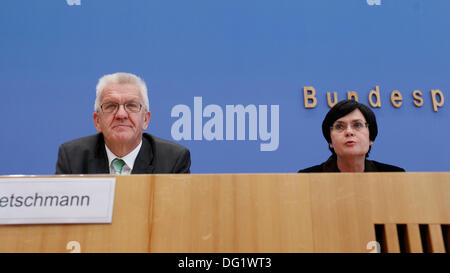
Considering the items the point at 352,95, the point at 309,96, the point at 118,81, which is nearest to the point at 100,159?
the point at 118,81

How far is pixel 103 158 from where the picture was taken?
1017 mm

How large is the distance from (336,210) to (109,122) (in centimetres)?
86

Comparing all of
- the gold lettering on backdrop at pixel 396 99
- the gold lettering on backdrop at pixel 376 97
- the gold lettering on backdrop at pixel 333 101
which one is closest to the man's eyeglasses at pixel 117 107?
the gold lettering on backdrop at pixel 333 101

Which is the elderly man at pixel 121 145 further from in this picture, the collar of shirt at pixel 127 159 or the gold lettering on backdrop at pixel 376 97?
the gold lettering on backdrop at pixel 376 97

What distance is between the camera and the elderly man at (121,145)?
996 mm

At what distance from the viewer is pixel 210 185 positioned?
1.57 ft

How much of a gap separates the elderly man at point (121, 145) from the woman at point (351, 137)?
63 cm

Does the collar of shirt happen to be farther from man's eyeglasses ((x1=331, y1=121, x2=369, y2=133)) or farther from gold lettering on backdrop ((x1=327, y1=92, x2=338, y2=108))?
gold lettering on backdrop ((x1=327, y1=92, x2=338, y2=108))

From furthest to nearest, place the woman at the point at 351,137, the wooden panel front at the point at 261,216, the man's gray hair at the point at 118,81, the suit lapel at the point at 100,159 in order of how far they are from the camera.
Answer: the woman at the point at 351,137 → the man's gray hair at the point at 118,81 → the suit lapel at the point at 100,159 → the wooden panel front at the point at 261,216

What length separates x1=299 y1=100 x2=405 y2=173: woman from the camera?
3.96 feet

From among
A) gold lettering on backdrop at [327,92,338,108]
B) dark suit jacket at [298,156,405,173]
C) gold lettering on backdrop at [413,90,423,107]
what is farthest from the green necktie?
gold lettering on backdrop at [413,90,423,107]

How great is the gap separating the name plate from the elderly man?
50 centimetres

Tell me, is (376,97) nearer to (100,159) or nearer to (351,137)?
(351,137)

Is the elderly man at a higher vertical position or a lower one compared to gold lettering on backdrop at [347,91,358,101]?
lower
